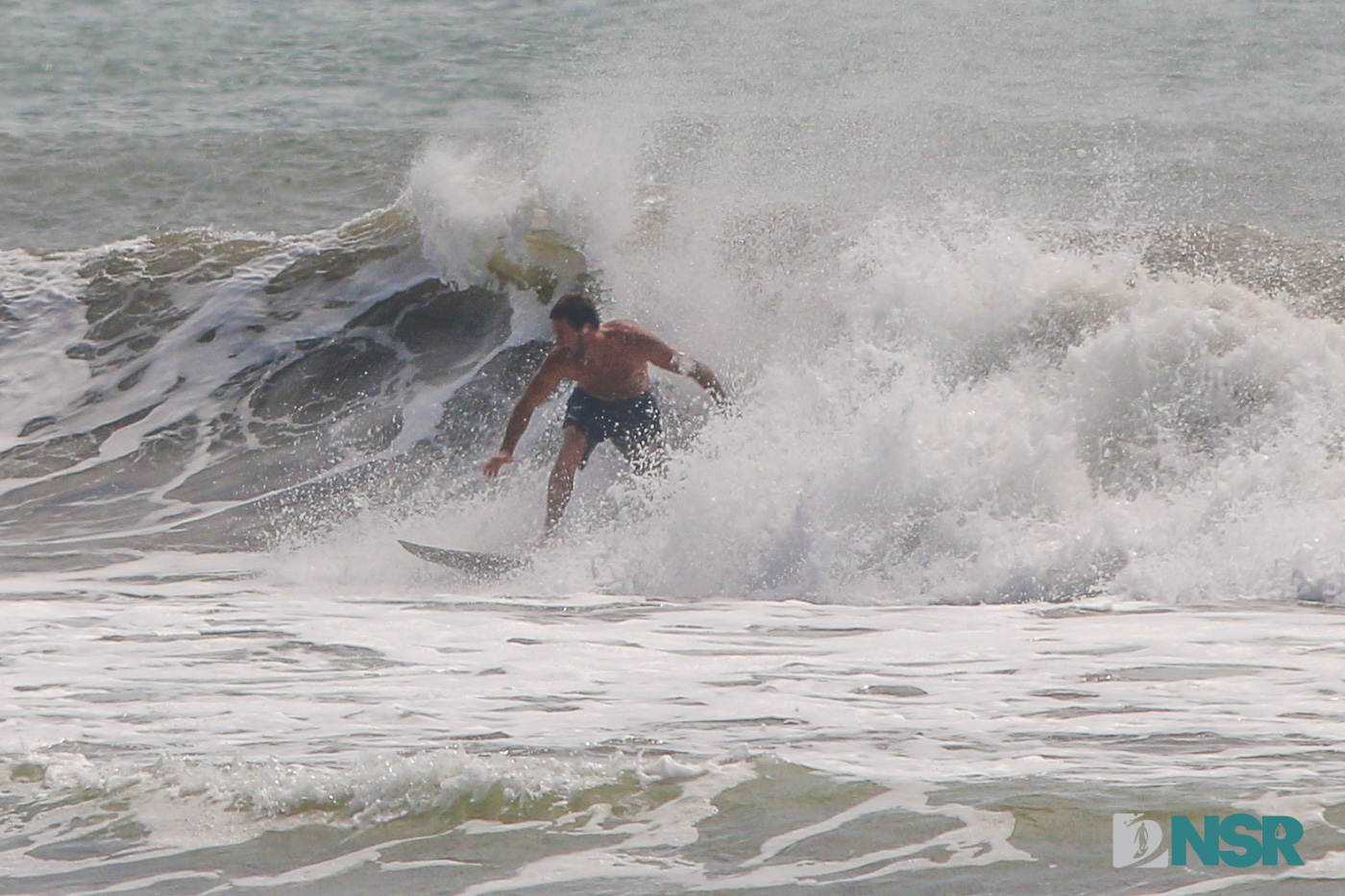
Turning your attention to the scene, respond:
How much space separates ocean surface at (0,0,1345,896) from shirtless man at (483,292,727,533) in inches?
10.2

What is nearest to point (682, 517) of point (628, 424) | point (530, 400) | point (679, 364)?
point (628, 424)

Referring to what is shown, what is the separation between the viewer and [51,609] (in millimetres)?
6207

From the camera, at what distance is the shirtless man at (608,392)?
736 centimetres

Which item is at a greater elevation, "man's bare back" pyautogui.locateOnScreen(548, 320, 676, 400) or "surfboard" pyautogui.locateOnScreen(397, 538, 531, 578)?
"man's bare back" pyautogui.locateOnScreen(548, 320, 676, 400)

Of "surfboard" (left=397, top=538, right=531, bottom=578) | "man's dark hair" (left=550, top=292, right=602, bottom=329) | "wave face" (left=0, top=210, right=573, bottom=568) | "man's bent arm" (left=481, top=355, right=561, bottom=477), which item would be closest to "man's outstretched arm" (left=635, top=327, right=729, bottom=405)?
"man's dark hair" (left=550, top=292, right=602, bottom=329)

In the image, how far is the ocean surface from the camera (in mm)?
3676

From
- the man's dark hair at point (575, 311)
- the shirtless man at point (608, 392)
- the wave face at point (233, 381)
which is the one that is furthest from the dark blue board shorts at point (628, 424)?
the wave face at point (233, 381)

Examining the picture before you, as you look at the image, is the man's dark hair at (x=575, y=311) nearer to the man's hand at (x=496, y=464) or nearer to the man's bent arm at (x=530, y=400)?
the man's bent arm at (x=530, y=400)

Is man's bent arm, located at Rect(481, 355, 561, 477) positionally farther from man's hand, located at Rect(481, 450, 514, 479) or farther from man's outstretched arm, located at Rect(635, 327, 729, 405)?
man's outstretched arm, located at Rect(635, 327, 729, 405)

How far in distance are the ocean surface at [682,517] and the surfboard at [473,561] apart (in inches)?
3.4

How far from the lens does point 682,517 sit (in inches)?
269

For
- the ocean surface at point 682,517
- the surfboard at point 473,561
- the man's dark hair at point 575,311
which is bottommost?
the surfboard at point 473,561

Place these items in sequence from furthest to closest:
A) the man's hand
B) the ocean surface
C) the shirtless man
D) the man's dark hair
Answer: the shirtless man
the man's dark hair
the man's hand
the ocean surface

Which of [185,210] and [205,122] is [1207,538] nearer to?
[185,210]
